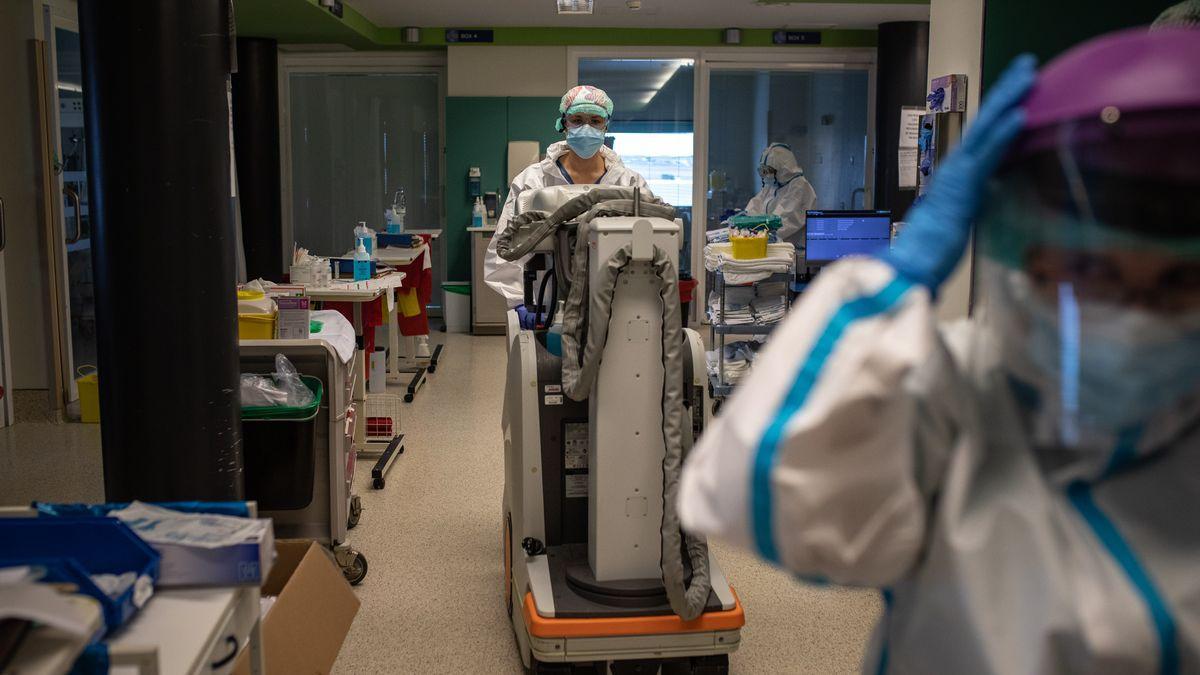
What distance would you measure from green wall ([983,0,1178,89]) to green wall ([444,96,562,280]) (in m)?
6.92

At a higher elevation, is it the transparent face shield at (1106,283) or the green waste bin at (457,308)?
the transparent face shield at (1106,283)

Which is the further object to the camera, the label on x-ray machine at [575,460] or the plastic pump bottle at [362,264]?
the plastic pump bottle at [362,264]

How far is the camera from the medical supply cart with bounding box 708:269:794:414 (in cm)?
555

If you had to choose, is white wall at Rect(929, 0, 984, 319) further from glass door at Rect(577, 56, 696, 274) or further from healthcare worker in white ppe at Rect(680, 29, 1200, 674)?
glass door at Rect(577, 56, 696, 274)

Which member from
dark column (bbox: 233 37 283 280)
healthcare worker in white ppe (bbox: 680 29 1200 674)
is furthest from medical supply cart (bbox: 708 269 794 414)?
dark column (bbox: 233 37 283 280)

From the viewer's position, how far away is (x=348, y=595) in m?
2.81

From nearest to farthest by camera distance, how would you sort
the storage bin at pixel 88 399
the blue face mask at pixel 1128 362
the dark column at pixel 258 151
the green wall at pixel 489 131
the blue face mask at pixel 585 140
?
1. the blue face mask at pixel 1128 362
2. the blue face mask at pixel 585 140
3. the storage bin at pixel 88 399
4. the dark column at pixel 258 151
5. the green wall at pixel 489 131

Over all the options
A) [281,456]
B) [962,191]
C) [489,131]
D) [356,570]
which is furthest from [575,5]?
[962,191]

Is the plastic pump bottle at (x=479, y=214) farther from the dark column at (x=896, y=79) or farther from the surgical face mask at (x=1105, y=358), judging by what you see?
the surgical face mask at (x=1105, y=358)

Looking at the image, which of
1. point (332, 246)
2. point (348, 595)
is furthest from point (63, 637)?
point (332, 246)

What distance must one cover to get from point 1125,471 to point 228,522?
1340 mm

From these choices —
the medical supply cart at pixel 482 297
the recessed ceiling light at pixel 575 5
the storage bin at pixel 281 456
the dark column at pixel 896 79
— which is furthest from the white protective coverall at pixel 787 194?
the storage bin at pixel 281 456

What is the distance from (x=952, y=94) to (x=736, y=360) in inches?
98.9

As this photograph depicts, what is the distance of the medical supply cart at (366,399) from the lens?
17.4 ft
